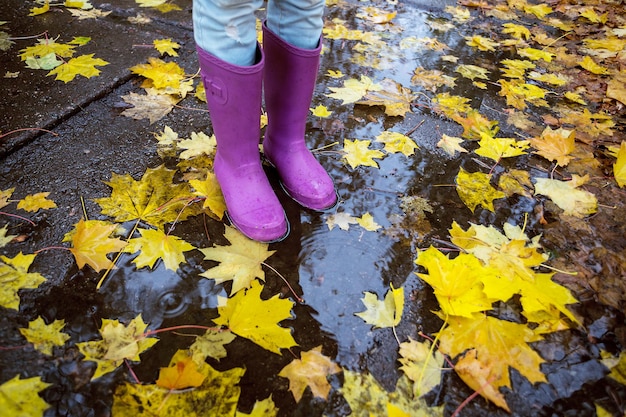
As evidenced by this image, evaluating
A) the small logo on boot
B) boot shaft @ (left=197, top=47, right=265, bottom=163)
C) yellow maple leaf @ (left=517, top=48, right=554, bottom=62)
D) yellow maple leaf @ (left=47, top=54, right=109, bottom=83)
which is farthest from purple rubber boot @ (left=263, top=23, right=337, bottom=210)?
yellow maple leaf @ (left=517, top=48, right=554, bottom=62)

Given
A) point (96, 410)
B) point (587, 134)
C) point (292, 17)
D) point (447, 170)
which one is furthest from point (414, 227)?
point (587, 134)

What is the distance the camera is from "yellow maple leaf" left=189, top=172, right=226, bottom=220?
1.22m

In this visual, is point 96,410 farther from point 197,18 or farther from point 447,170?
point 447,170

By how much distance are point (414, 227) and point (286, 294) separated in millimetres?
482

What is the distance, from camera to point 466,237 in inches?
47.8

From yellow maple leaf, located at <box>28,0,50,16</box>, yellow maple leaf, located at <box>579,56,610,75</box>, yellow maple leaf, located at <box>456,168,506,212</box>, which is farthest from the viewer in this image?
yellow maple leaf, located at <box>579,56,610,75</box>

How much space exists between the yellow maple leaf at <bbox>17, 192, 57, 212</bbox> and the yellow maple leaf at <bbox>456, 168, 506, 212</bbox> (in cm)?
133

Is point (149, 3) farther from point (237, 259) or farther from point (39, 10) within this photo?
point (237, 259)

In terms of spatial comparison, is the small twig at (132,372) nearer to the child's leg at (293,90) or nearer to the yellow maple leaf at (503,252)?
the child's leg at (293,90)

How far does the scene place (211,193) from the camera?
1.26 m

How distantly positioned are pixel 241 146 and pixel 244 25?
0.33 m

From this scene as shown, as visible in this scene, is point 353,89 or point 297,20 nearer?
point 297,20

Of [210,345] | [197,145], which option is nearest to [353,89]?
[197,145]

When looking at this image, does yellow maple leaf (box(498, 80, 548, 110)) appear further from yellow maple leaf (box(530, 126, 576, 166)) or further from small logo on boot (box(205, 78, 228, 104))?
small logo on boot (box(205, 78, 228, 104))
